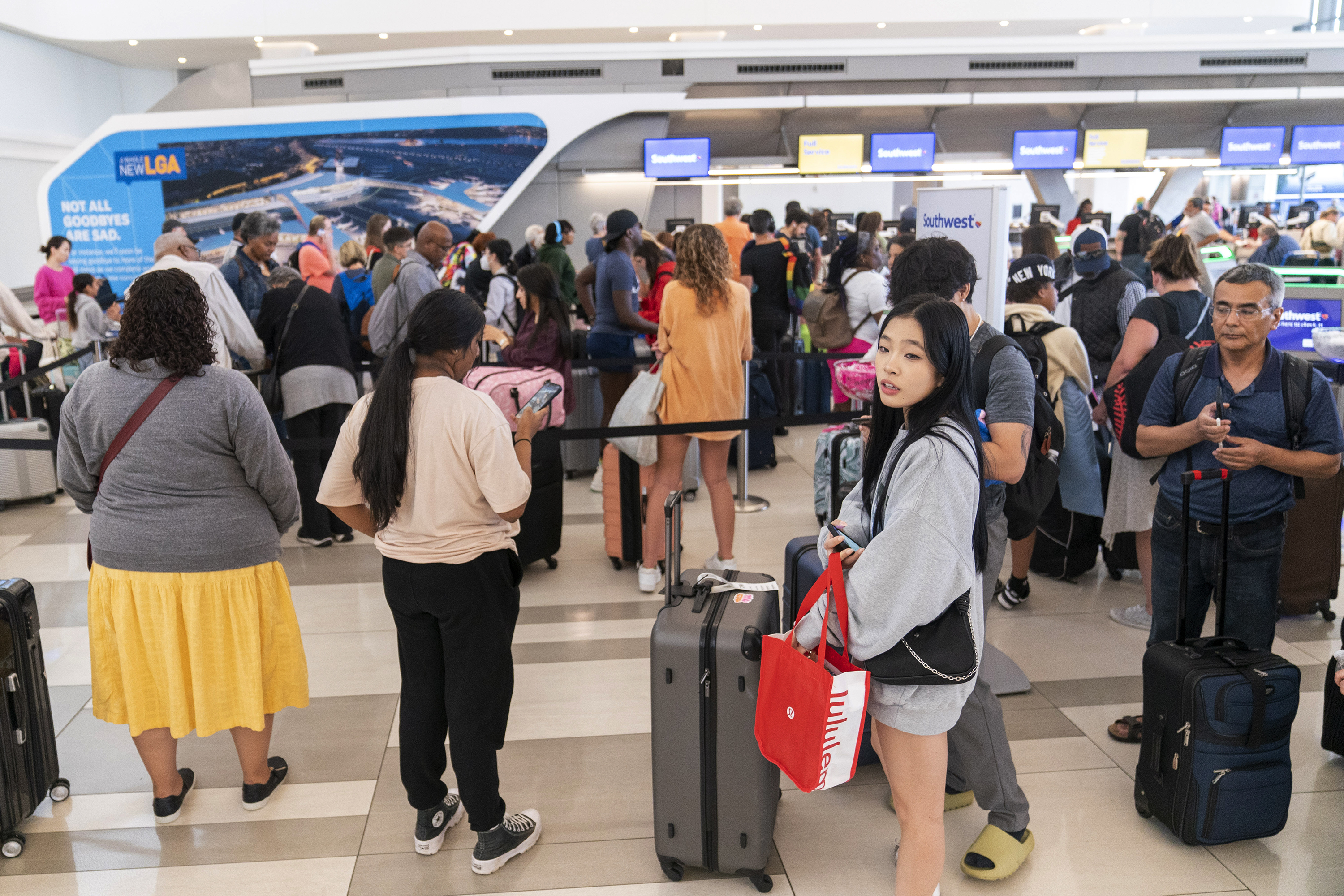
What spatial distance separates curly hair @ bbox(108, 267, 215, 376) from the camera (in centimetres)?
248

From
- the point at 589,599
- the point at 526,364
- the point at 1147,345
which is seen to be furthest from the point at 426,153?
the point at 1147,345

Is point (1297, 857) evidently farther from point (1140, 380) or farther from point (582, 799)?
point (582, 799)

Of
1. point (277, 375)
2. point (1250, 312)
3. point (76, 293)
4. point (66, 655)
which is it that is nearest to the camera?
point (1250, 312)

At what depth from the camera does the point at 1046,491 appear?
2.62 metres

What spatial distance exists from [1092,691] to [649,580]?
1.99 meters

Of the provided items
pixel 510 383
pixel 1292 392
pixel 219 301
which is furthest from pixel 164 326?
pixel 1292 392

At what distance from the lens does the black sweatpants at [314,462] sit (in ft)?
17.3

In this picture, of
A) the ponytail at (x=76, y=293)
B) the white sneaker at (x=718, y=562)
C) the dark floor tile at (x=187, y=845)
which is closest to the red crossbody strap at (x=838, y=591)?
the dark floor tile at (x=187, y=845)

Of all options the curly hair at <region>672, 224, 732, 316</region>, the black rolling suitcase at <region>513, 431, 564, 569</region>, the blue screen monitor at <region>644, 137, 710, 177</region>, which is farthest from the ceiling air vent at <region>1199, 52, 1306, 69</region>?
the black rolling suitcase at <region>513, 431, 564, 569</region>

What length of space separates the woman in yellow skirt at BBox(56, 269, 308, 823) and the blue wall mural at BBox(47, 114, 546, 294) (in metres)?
11.1

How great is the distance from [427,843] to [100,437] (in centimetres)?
143

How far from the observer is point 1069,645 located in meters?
3.93

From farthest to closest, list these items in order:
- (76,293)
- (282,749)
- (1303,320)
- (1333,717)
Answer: (76,293), (1303,320), (282,749), (1333,717)

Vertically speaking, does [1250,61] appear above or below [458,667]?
above
